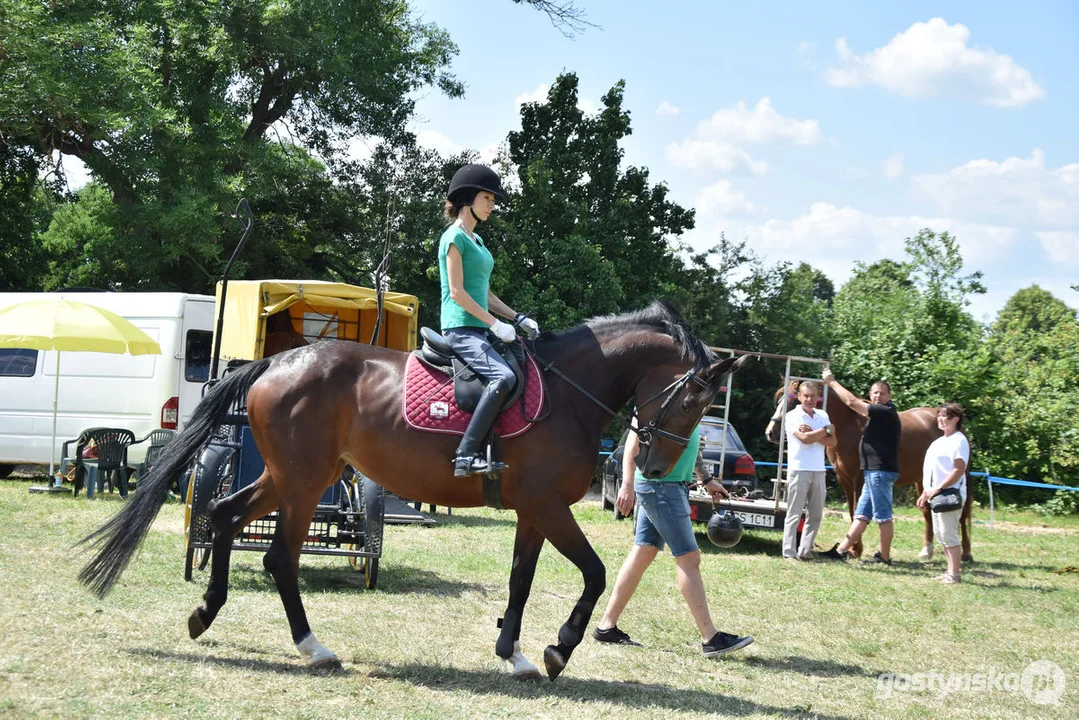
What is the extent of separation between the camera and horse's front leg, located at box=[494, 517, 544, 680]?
18.5 ft

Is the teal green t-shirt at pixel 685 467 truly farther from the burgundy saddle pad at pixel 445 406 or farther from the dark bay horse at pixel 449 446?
the burgundy saddle pad at pixel 445 406

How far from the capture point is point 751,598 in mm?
8695

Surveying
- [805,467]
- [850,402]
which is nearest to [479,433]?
[805,467]

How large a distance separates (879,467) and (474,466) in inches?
283

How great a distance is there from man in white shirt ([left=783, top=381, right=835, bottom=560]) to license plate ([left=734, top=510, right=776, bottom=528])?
1.63 feet

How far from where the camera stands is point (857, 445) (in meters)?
12.6

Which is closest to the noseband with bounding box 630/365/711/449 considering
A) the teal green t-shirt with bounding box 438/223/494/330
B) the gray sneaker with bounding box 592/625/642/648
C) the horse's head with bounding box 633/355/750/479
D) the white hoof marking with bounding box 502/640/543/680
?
the horse's head with bounding box 633/355/750/479

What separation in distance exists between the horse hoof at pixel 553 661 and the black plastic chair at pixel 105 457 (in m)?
9.75

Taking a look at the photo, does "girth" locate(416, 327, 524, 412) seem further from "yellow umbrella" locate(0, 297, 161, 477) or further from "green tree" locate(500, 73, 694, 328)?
"green tree" locate(500, 73, 694, 328)

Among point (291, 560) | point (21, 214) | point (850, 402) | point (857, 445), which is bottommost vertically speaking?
point (291, 560)

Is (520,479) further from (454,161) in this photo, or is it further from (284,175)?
(454,161)

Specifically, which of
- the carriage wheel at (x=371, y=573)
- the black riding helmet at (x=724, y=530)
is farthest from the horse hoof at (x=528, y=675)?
the carriage wheel at (x=371, y=573)

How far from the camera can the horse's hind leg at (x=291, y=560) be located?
5609 mm

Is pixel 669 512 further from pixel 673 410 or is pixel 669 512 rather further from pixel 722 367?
pixel 722 367
